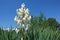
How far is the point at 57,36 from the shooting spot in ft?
20.4

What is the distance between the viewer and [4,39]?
18.2ft

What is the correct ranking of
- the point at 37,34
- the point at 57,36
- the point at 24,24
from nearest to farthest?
the point at 24,24 → the point at 37,34 → the point at 57,36

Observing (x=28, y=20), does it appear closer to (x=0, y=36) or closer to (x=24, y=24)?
(x=24, y=24)

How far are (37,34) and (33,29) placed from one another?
325mm

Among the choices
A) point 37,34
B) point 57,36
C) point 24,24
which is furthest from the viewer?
point 57,36

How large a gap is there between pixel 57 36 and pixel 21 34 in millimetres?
1097

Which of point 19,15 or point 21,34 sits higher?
point 19,15

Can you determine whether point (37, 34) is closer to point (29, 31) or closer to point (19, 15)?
point (29, 31)

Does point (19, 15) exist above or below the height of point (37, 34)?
above

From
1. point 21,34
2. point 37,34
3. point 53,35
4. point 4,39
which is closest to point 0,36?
point 4,39

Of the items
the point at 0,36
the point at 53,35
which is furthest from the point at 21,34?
the point at 53,35

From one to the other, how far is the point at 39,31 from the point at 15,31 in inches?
22.9

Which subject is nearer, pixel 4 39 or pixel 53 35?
pixel 4 39

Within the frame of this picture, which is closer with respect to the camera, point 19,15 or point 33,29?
point 19,15
